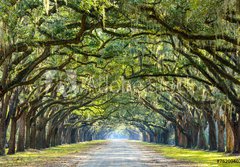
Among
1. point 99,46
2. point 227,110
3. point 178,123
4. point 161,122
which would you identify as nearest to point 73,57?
point 99,46

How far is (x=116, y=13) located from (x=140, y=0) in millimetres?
2449

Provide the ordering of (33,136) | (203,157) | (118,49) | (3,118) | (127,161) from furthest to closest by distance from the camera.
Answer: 1. (33,136)
2. (203,157)
3. (3,118)
4. (127,161)
5. (118,49)

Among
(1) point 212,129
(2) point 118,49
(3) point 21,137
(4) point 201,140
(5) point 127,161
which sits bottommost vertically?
(5) point 127,161

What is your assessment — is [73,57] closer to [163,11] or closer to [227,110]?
[163,11]

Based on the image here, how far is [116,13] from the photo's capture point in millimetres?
15633

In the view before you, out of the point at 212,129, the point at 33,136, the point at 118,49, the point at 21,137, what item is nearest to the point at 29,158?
the point at 21,137

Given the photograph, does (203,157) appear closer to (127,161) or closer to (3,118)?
(127,161)

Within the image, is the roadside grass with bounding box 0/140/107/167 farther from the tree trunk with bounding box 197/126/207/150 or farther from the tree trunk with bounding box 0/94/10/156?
the tree trunk with bounding box 197/126/207/150

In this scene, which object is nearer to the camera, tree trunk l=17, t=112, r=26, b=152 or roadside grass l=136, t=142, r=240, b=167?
roadside grass l=136, t=142, r=240, b=167

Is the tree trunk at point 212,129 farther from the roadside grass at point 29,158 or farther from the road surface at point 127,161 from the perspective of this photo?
the roadside grass at point 29,158

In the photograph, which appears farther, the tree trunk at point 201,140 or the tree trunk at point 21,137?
the tree trunk at point 201,140

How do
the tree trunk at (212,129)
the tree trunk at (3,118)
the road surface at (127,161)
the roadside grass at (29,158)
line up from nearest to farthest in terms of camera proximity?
the road surface at (127,161) → the roadside grass at (29,158) → the tree trunk at (3,118) → the tree trunk at (212,129)

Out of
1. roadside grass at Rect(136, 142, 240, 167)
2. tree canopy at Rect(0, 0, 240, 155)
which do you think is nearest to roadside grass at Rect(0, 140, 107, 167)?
tree canopy at Rect(0, 0, 240, 155)

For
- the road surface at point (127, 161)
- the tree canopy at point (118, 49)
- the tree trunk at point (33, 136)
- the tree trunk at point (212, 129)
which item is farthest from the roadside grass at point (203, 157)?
the tree trunk at point (33, 136)
